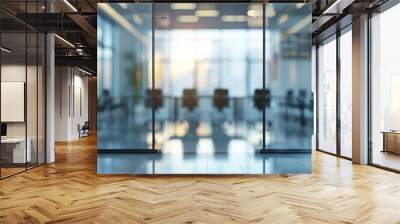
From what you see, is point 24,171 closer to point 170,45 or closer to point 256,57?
point 170,45

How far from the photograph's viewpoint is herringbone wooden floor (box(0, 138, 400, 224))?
3598 mm

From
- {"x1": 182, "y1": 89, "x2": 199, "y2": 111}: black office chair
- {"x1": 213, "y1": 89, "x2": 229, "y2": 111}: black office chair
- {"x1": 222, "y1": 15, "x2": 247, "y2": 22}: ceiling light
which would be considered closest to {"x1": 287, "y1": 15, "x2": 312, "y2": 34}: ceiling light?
{"x1": 222, "y1": 15, "x2": 247, "y2": 22}: ceiling light

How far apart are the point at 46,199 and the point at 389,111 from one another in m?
5.88

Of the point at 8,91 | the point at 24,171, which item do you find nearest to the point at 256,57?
the point at 8,91

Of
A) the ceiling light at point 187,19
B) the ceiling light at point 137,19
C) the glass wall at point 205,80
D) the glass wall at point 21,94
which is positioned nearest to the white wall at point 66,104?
the glass wall at point 21,94

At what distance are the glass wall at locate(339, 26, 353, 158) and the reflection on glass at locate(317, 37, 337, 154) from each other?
1.49ft

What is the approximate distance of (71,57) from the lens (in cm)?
1190

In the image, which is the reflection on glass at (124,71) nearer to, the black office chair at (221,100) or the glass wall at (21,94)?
the black office chair at (221,100)

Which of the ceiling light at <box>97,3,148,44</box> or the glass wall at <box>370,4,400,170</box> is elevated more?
the ceiling light at <box>97,3,148,44</box>

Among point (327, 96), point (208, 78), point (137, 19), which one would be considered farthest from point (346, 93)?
point (137, 19)

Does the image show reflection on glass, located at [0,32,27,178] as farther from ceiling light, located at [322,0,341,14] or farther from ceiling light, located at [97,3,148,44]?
ceiling light, located at [322,0,341,14]

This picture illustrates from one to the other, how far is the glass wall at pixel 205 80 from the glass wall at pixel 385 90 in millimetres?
2063

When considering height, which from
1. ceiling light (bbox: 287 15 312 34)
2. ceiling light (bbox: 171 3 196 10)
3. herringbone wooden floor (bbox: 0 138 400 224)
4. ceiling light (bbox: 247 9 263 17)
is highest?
ceiling light (bbox: 171 3 196 10)

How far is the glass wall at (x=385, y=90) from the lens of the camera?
21.6 ft
